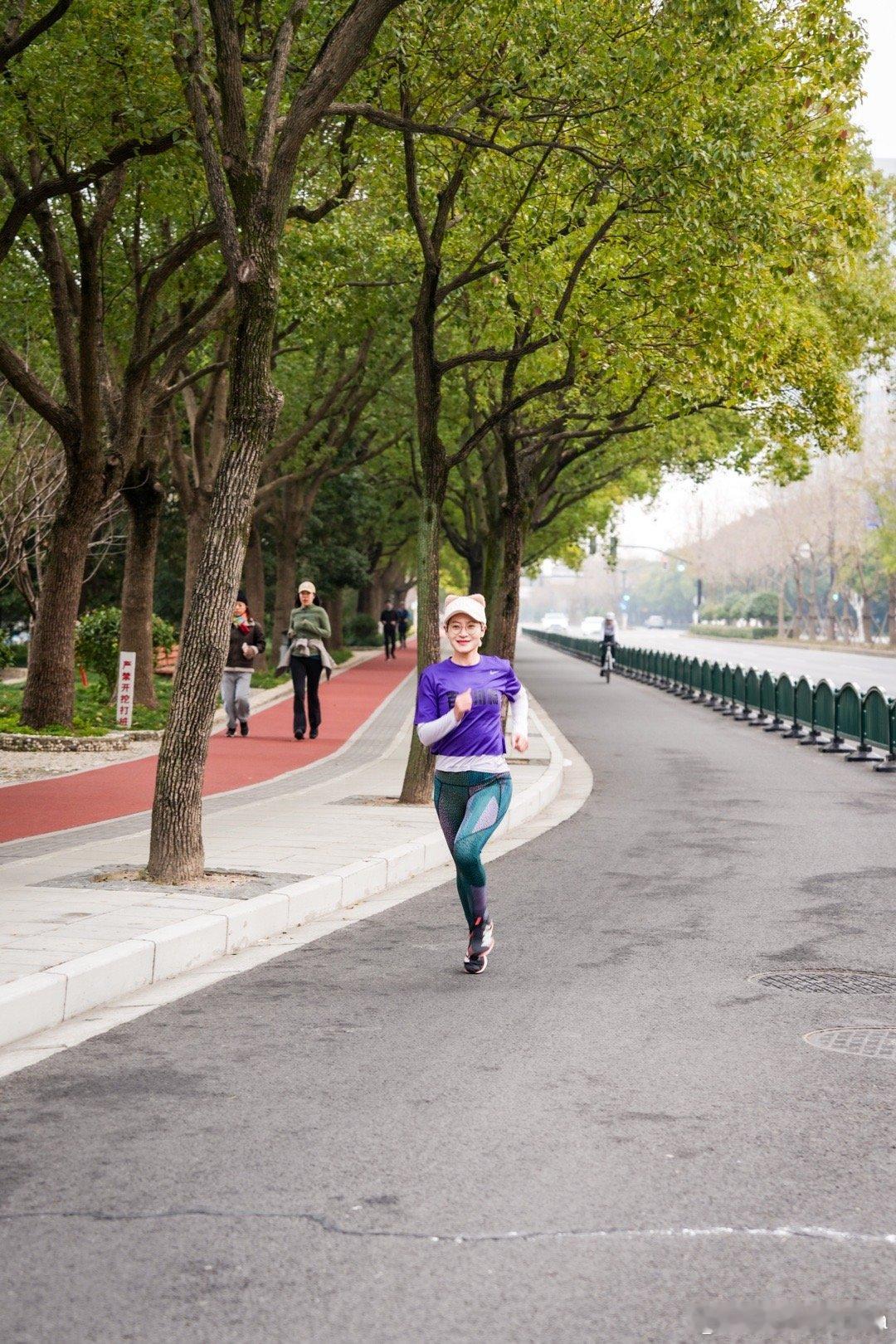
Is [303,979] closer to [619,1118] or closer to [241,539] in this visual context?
[619,1118]

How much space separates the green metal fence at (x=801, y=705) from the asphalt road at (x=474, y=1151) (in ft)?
38.3

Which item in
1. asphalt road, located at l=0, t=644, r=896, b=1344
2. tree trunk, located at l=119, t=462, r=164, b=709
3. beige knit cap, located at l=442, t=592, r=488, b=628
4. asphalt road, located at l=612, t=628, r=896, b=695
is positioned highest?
tree trunk, located at l=119, t=462, r=164, b=709

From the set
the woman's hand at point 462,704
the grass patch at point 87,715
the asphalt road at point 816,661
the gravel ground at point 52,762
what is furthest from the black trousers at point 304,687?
the asphalt road at point 816,661

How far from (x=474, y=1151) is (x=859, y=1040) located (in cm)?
210

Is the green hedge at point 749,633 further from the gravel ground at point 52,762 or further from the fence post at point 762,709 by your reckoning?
the gravel ground at point 52,762

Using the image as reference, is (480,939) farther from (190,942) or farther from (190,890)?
(190,890)

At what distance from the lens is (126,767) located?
17484mm

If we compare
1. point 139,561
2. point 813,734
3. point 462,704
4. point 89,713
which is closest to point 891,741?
point 813,734

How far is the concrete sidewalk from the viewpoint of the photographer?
262 inches

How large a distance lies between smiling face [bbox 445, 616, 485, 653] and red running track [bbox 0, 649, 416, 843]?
5.35 metres

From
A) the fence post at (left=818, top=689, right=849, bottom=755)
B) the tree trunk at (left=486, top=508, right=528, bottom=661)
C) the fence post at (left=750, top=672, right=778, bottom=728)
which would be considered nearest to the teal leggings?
the tree trunk at (left=486, top=508, right=528, bottom=661)

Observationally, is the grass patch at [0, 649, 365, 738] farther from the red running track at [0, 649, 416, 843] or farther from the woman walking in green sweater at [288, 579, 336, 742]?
the woman walking in green sweater at [288, 579, 336, 742]

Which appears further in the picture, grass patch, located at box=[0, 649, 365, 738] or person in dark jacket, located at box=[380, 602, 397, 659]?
person in dark jacket, located at box=[380, 602, 397, 659]

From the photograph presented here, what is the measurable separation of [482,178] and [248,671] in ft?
27.5
